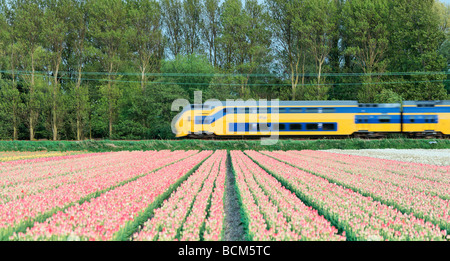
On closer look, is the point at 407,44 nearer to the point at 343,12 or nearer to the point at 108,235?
the point at 343,12

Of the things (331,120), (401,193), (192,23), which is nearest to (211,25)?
(192,23)

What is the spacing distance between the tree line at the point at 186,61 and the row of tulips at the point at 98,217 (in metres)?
27.3

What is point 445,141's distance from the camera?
23.4 meters

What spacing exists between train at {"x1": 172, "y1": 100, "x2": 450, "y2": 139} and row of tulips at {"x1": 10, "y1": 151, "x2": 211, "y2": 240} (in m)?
22.0

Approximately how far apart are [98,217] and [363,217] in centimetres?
434

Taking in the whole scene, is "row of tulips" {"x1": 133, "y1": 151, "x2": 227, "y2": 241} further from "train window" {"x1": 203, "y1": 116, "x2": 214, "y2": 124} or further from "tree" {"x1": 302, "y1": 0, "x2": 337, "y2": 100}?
"tree" {"x1": 302, "y1": 0, "x2": 337, "y2": 100}

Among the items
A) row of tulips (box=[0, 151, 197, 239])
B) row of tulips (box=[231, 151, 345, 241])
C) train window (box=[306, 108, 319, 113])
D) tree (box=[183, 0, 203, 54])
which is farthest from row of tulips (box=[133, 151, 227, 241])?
tree (box=[183, 0, 203, 54])

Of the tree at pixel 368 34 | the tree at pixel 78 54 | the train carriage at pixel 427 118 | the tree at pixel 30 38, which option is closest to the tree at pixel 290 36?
the tree at pixel 368 34

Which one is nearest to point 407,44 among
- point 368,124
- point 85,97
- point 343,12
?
point 343,12

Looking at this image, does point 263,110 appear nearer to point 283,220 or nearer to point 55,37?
point 283,220

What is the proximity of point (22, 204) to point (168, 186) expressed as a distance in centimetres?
312

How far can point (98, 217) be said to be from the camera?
4.89 metres

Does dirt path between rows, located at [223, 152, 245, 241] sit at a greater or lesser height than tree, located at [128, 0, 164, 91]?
lesser

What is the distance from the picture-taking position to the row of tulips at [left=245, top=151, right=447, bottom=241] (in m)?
4.23
